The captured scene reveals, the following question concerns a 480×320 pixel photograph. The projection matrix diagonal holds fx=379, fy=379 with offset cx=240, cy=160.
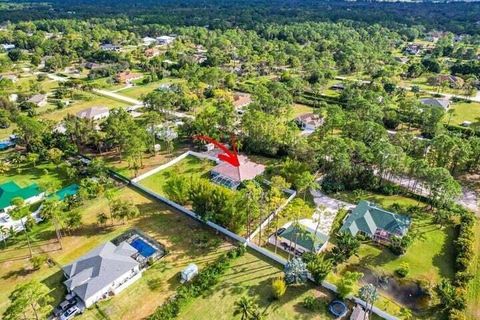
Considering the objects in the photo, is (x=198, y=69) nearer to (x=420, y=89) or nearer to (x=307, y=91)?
(x=307, y=91)

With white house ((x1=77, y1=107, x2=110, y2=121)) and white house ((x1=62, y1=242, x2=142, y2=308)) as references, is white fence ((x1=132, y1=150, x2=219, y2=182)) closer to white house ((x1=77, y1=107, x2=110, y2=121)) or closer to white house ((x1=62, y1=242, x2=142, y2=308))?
white house ((x1=62, y1=242, x2=142, y2=308))

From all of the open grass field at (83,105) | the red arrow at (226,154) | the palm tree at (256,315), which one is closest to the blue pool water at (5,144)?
the open grass field at (83,105)

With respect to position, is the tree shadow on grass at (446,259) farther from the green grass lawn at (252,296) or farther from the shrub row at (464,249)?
the green grass lawn at (252,296)

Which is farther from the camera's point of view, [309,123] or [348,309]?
[309,123]

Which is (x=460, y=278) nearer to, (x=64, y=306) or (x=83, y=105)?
(x=64, y=306)

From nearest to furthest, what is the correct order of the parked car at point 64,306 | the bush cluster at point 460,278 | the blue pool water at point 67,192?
1. the bush cluster at point 460,278
2. the parked car at point 64,306
3. the blue pool water at point 67,192

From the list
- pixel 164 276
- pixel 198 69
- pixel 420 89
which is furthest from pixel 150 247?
pixel 420 89

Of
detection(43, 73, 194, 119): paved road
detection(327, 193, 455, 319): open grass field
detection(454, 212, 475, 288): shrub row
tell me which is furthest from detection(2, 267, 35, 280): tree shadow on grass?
detection(43, 73, 194, 119): paved road
